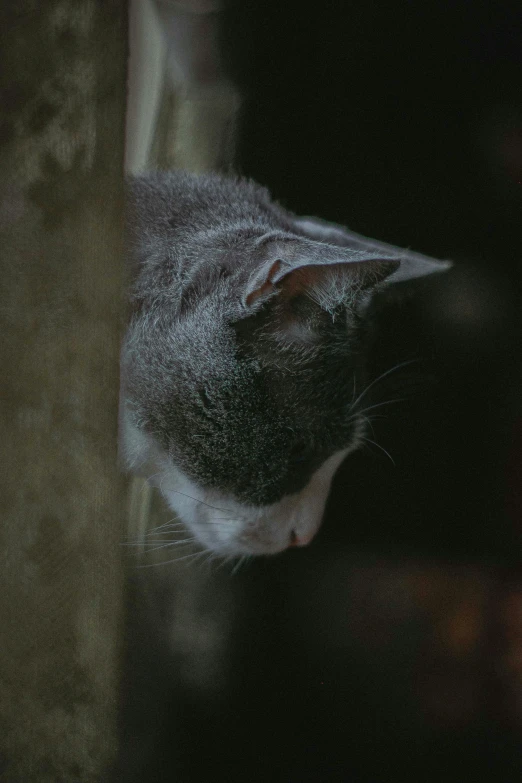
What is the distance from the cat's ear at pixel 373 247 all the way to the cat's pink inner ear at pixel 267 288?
11cm

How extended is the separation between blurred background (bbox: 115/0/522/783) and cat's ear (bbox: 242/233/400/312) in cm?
7

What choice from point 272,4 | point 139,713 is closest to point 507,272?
point 272,4

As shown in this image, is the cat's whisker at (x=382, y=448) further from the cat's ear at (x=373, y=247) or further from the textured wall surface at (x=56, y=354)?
the textured wall surface at (x=56, y=354)

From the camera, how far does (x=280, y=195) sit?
79 centimetres

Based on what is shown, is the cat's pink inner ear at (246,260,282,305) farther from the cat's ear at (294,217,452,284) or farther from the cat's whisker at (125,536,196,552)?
the cat's whisker at (125,536,196,552)

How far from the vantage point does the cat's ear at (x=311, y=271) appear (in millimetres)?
629

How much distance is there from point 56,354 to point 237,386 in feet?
0.73

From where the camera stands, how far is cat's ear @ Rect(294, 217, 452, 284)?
690 mm

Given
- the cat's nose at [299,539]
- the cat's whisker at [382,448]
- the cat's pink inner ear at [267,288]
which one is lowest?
the cat's nose at [299,539]

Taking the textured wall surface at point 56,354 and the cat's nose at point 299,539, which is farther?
the cat's nose at point 299,539

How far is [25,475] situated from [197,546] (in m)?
0.24

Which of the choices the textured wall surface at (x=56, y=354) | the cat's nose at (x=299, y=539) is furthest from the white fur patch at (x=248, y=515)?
the textured wall surface at (x=56, y=354)

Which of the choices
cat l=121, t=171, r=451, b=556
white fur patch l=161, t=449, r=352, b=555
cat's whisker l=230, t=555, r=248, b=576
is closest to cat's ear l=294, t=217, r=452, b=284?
cat l=121, t=171, r=451, b=556

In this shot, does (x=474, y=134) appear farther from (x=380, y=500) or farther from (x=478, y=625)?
(x=478, y=625)
